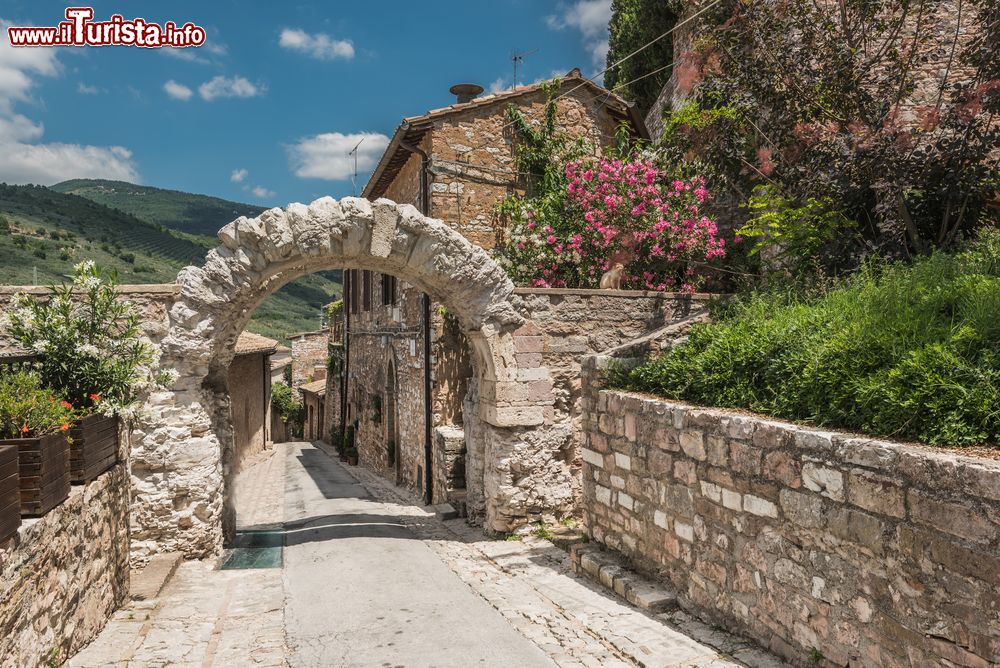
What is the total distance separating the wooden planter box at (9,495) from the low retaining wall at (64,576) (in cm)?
9

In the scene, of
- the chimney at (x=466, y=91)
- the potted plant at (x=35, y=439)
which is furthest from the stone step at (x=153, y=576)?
the chimney at (x=466, y=91)

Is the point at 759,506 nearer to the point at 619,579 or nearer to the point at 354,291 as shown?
the point at 619,579

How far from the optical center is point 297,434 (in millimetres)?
31984

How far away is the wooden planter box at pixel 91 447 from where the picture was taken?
4.58m

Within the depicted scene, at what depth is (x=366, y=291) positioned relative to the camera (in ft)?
54.4

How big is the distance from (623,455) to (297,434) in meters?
28.5

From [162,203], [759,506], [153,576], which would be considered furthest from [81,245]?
[162,203]

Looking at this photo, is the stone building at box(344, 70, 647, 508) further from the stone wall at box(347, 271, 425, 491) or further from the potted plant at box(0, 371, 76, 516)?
the potted plant at box(0, 371, 76, 516)

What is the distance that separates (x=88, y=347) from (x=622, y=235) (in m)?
7.02

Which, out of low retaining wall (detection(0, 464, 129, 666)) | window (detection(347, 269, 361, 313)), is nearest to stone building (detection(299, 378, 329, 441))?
window (detection(347, 269, 361, 313))

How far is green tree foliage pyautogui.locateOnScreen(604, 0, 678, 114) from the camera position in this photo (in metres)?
17.4

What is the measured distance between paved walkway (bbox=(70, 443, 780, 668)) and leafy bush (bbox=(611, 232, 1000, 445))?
5.44 ft

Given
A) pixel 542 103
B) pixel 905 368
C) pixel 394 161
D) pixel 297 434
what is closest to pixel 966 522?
pixel 905 368

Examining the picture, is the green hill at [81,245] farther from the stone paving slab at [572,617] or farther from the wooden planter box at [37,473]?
the wooden planter box at [37,473]
